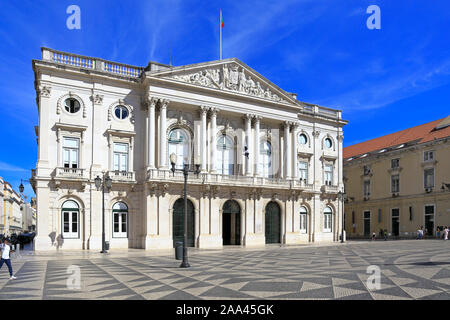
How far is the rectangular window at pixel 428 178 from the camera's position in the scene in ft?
158

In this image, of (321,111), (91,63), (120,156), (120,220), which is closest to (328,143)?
(321,111)

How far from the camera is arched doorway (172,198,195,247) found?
33844 mm

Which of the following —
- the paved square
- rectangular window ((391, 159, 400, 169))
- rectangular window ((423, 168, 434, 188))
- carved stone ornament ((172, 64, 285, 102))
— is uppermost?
carved stone ornament ((172, 64, 285, 102))

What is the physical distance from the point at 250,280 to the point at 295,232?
26140 mm

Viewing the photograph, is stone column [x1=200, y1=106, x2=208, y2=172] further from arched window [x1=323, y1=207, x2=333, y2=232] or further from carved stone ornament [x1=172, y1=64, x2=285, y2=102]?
arched window [x1=323, y1=207, x2=333, y2=232]

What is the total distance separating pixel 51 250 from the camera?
2980cm

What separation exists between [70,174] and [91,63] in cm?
979

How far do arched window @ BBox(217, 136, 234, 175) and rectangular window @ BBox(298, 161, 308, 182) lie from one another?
8.86 meters

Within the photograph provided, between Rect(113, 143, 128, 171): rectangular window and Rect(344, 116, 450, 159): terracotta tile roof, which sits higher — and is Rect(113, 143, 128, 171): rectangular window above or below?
below

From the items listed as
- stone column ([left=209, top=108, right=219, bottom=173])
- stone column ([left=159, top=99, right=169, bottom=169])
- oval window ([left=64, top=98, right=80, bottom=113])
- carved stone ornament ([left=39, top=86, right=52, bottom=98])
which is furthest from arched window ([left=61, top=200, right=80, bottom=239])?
stone column ([left=209, top=108, right=219, bottom=173])

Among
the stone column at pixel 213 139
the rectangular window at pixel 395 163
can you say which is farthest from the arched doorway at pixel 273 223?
the rectangular window at pixel 395 163

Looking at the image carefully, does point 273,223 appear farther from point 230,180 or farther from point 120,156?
point 120,156

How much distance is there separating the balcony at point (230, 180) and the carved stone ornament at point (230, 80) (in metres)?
8.47

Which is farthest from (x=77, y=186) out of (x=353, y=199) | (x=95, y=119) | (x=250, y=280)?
(x=353, y=199)
